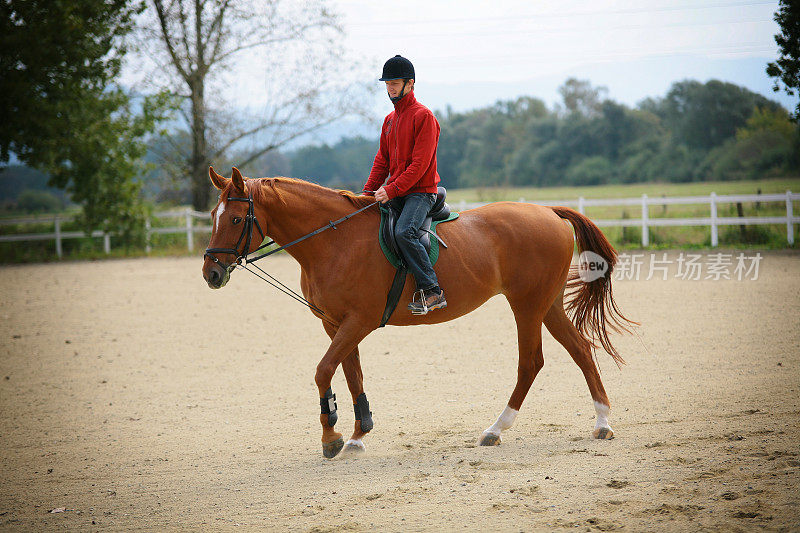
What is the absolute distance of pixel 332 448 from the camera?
15.8 ft

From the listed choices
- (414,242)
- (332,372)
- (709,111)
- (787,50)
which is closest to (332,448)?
(332,372)

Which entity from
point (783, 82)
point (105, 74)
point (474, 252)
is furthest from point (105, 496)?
point (105, 74)

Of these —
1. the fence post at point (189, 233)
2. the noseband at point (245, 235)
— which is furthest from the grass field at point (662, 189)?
the noseband at point (245, 235)

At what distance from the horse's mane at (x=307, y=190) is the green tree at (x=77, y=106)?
739 inches

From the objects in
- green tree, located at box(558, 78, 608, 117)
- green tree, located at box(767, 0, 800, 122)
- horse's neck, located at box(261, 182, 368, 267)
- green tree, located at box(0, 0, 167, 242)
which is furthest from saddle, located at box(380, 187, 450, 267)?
green tree, located at box(558, 78, 608, 117)

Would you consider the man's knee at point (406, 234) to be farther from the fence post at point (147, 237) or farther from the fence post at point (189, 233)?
the fence post at point (147, 237)

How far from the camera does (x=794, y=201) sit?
18.5 metres

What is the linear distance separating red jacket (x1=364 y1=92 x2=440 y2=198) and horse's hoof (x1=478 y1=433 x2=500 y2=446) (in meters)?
1.95

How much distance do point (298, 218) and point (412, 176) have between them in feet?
3.06

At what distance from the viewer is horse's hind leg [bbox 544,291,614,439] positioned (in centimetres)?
514

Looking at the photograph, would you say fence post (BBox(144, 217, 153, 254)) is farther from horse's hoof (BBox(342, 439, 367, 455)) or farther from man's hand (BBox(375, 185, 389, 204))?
man's hand (BBox(375, 185, 389, 204))

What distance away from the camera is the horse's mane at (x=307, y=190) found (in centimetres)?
479

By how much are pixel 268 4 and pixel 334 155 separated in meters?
22.0

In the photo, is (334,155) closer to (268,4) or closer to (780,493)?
(268,4)
